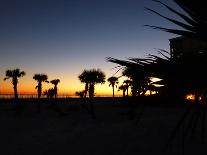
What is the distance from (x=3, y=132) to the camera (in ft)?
61.6

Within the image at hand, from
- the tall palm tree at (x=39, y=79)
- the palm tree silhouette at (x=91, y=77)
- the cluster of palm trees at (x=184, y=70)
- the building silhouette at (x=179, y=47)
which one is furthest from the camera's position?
the tall palm tree at (x=39, y=79)

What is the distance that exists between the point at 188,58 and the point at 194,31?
0.26 metres

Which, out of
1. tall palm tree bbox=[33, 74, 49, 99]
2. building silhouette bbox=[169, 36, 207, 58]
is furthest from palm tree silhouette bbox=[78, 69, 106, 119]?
building silhouette bbox=[169, 36, 207, 58]

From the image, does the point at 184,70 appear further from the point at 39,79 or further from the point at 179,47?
the point at 39,79

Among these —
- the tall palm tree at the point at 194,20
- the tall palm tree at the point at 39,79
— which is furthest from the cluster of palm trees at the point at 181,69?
the tall palm tree at the point at 39,79

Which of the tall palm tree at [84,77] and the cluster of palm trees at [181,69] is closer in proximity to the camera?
the cluster of palm trees at [181,69]

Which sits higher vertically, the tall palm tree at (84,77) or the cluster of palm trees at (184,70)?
the tall palm tree at (84,77)

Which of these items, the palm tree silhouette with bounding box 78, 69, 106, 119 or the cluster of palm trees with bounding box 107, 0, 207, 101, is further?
the palm tree silhouette with bounding box 78, 69, 106, 119

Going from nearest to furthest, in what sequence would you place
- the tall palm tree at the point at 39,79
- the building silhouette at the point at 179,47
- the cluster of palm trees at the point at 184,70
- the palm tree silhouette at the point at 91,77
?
the cluster of palm trees at the point at 184,70 → the building silhouette at the point at 179,47 → the palm tree silhouette at the point at 91,77 → the tall palm tree at the point at 39,79

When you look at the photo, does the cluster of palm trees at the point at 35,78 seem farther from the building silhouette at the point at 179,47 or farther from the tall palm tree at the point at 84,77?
the building silhouette at the point at 179,47

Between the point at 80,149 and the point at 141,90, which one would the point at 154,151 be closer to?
the point at 80,149

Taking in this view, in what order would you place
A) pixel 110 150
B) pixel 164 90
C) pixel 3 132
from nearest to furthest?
pixel 164 90
pixel 110 150
pixel 3 132

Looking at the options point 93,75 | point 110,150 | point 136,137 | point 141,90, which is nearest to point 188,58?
point 141,90

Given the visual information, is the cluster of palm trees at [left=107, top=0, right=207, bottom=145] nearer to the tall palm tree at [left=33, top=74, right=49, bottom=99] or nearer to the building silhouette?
the building silhouette
